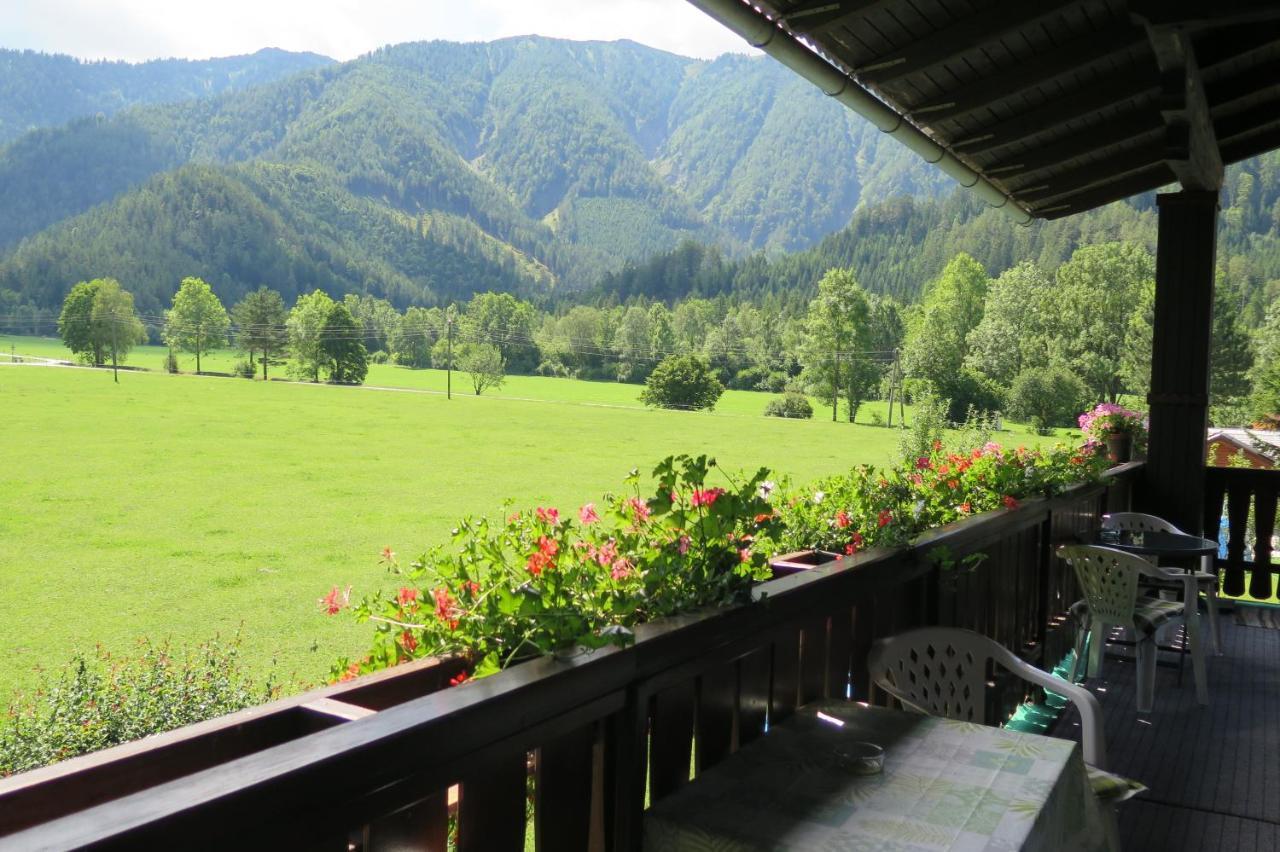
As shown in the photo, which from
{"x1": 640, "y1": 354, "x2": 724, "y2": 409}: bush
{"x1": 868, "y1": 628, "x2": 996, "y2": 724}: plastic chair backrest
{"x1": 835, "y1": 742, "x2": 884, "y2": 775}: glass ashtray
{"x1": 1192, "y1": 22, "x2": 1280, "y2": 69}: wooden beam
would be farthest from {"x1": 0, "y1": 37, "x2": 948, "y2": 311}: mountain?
{"x1": 835, "y1": 742, "x2": 884, "y2": 775}: glass ashtray

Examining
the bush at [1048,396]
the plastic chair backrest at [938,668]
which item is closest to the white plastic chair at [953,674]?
the plastic chair backrest at [938,668]

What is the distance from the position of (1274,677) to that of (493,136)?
18861cm

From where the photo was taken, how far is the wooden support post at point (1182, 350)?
4934mm

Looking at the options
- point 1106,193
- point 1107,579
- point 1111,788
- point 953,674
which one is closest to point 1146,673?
point 1107,579

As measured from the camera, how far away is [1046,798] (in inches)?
55.1

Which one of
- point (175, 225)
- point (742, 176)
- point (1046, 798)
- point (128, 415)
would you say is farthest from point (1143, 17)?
point (742, 176)

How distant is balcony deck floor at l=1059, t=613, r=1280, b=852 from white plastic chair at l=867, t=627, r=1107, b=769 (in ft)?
2.05

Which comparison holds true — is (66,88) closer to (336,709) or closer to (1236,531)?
(1236,531)

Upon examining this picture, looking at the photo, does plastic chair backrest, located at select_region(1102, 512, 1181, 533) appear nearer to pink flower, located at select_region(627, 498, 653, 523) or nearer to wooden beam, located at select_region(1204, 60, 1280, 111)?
wooden beam, located at select_region(1204, 60, 1280, 111)

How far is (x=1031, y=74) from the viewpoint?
11.4 feet

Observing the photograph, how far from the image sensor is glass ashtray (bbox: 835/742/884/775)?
1476mm

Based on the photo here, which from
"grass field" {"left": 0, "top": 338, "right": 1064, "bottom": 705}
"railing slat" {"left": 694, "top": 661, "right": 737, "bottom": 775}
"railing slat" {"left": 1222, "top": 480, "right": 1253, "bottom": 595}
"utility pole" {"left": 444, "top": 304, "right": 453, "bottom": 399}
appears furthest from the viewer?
"utility pole" {"left": 444, "top": 304, "right": 453, "bottom": 399}

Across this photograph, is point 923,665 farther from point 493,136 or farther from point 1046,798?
point 493,136

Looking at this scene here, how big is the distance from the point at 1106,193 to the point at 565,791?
5203 mm
